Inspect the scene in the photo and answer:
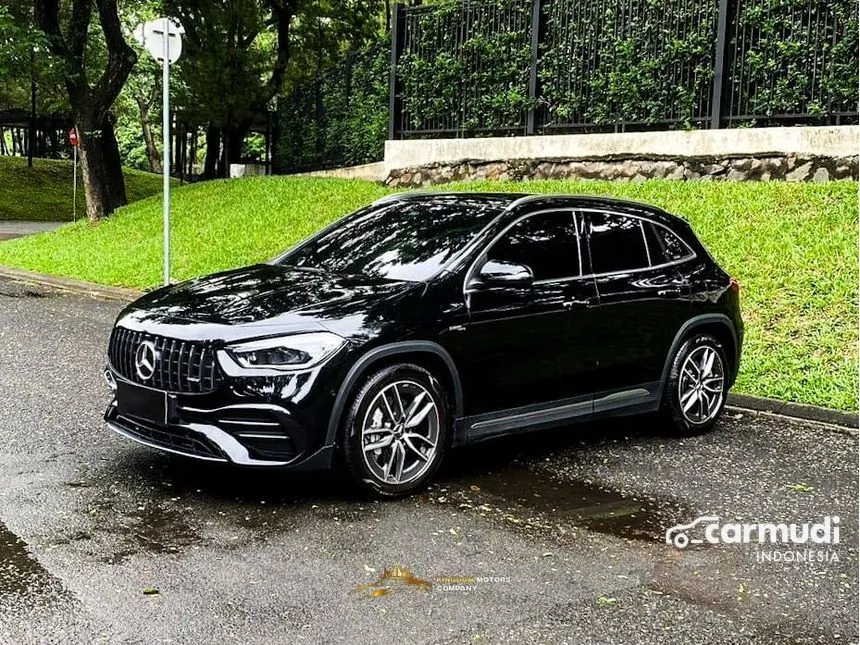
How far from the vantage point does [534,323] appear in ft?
19.0

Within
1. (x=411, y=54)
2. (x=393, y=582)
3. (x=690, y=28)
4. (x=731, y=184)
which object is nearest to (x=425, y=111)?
(x=411, y=54)

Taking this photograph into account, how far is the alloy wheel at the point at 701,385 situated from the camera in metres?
6.76

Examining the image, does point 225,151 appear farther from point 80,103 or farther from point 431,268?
point 431,268

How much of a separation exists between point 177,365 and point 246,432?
0.51 metres

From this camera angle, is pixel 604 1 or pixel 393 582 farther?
pixel 604 1

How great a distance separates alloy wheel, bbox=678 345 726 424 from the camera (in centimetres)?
676

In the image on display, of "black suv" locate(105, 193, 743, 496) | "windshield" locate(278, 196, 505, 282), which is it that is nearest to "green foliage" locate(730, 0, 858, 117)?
"black suv" locate(105, 193, 743, 496)

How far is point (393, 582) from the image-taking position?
13.8 ft

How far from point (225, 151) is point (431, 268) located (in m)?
22.7

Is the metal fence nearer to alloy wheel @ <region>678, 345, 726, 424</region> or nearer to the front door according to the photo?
alloy wheel @ <region>678, 345, 726, 424</region>

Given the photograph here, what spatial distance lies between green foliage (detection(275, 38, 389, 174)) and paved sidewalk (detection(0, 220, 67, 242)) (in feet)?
23.3

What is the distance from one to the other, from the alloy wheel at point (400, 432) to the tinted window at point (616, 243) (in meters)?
1.63

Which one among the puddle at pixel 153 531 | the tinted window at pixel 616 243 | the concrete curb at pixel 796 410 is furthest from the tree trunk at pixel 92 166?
the puddle at pixel 153 531

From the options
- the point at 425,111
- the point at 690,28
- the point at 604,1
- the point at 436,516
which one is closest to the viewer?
the point at 436,516
